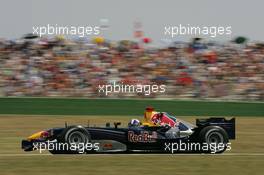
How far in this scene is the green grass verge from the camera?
2270 centimetres

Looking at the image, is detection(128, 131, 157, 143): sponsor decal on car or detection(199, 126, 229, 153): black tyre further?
detection(199, 126, 229, 153): black tyre

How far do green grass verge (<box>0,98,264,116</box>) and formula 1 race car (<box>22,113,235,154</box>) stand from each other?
1096 cm

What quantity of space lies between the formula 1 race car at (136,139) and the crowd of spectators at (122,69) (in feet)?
35.5

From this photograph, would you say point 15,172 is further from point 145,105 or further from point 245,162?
point 145,105

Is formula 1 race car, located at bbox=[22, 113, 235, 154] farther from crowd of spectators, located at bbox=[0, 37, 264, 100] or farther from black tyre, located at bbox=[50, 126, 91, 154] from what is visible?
crowd of spectators, located at bbox=[0, 37, 264, 100]

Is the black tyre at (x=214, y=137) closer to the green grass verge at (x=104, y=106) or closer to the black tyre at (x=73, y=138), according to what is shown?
the black tyre at (x=73, y=138)

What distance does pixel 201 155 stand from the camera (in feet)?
37.9

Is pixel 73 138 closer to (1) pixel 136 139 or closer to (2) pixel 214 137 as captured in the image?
(1) pixel 136 139

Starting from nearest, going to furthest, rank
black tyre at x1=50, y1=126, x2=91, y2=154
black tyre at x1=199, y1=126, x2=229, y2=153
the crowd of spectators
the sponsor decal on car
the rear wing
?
1. black tyre at x1=50, y1=126, x2=91, y2=154
2. the sponsor decal on car
3. black tyre at x1=199, y1=126, x2=229, y2=153
4. the rear wing
5. the crowd of spectators

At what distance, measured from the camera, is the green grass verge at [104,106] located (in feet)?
74.5

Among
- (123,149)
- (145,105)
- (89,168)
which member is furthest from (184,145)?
(145,105)

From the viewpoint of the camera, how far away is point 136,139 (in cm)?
1138

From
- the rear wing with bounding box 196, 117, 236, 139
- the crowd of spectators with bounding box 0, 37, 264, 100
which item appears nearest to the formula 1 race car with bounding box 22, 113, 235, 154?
the rear wing with bounding box 196, 117, 236, 139

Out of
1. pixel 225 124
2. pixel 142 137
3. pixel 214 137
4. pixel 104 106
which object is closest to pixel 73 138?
pixel 142 137
